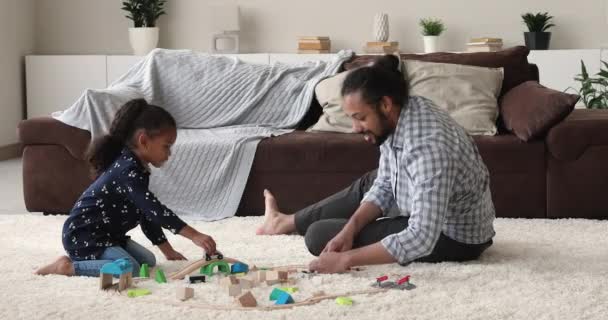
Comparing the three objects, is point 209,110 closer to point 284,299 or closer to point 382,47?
point 284,299

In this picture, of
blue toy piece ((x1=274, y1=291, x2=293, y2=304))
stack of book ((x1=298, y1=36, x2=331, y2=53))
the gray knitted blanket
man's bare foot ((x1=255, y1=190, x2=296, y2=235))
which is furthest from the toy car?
stack of book ((x1=298, y1=36, x2=331, y2=53))

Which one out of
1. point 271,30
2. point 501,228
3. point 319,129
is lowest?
point 501,228

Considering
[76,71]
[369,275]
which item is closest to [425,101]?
[369,275]

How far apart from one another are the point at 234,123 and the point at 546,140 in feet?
4.79

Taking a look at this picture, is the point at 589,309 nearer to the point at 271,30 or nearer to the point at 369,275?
the point at 369,275

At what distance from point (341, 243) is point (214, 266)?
39cm

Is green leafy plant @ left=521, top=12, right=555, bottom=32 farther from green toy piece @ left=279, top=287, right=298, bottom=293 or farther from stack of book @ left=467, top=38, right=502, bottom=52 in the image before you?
green toy piece @ left=279, top=287, right=298, bottom=293

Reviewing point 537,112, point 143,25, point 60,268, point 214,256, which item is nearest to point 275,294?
point 214,256

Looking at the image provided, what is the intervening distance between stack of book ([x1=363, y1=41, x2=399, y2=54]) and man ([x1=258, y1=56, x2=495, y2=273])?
3.76 metres

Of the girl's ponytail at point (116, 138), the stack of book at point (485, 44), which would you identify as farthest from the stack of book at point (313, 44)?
the girl's ponytail at point (116, 138)

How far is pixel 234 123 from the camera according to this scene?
4531 millimetres

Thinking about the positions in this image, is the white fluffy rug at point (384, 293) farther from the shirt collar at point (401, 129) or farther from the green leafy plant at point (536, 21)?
the green leafy plant at point (536, 21)

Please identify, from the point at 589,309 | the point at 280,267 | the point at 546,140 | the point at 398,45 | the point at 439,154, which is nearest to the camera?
the point at 589,309

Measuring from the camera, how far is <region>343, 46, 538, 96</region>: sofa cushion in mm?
4598
